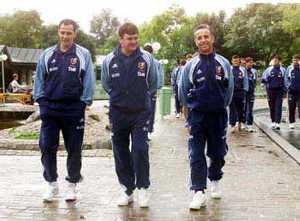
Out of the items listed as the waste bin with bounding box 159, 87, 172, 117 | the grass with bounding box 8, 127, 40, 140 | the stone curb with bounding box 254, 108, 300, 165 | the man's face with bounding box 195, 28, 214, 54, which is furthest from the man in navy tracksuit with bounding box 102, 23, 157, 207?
the waste bin with bounding box 159, 87, 172, 117

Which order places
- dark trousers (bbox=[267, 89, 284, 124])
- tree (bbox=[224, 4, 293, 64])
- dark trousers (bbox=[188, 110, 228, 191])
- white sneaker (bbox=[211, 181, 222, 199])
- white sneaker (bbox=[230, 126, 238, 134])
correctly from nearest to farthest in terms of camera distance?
1. dark trousers (bbox=[188, 110, 228, 191])
2. white sneaker (bbox=[211, 181, 222, 199])
3. white sneaker (bbox=[230, 126, 238, 134])
4. dark trousers (bbox=[267, 89, 284, 124])
5. tree (bbox=[224, 4, 293, 64])

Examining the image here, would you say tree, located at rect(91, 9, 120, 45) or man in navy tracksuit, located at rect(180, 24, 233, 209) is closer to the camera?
man in navy tracksuit, located at rect(180, 24, 233, 209)

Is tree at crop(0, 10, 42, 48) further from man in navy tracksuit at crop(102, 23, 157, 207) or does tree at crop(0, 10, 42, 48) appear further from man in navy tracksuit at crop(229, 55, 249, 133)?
man in navy tracksuit at crop(102, 23, 157, 207)

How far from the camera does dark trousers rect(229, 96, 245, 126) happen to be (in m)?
14.8

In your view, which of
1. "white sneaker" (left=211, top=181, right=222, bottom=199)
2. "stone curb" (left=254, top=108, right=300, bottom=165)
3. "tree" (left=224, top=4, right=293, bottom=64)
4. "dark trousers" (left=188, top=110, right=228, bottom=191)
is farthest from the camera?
"tree" (left=224, top=4, right=293, bottom=64)

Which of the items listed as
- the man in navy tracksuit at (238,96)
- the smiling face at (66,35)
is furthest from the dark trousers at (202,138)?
the man in navy tracksuit at (238,96)

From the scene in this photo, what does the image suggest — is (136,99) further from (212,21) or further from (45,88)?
(212,21)

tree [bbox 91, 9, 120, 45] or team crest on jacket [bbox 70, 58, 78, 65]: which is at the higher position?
tree [bbox 91, 9, 120, 45]

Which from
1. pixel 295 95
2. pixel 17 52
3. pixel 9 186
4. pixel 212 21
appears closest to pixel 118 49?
pixel 9 186

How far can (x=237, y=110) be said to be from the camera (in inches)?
590

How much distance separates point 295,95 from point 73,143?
9793 mm

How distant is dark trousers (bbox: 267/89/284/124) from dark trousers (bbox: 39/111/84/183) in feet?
29.8

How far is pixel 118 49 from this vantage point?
6547mm

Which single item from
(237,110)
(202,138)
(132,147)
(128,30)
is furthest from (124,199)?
(237,110)
